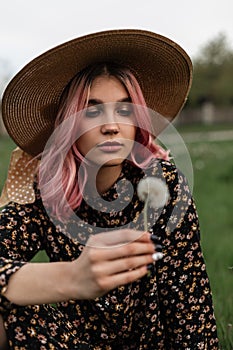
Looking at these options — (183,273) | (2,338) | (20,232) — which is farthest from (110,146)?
(2,338)

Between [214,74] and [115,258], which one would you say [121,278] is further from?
[214,74]

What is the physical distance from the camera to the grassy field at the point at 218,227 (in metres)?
3.25

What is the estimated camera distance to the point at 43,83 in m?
2.50

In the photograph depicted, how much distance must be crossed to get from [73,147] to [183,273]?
0.59m

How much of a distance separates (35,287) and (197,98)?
4597 cm

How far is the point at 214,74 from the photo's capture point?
153 ft

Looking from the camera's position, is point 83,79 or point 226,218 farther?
point 226,218

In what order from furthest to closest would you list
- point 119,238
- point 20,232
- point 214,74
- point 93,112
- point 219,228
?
point 214,74 → point 219,228 → point 20,232 → point 93,112 → point 119,238

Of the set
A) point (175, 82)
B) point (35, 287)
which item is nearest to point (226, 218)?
point (175, 82)

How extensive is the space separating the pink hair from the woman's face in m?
0.03

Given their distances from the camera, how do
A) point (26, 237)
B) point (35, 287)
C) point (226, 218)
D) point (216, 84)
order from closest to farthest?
1. point (35, 287)
2. point (26, 237)
3. point (226, 218)
4. point (216, 84)

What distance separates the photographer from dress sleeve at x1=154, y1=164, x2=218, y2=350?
254 cm

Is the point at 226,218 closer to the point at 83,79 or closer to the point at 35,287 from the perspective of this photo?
the point at 83,79

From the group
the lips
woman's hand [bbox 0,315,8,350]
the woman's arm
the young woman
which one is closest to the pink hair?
the young woman
